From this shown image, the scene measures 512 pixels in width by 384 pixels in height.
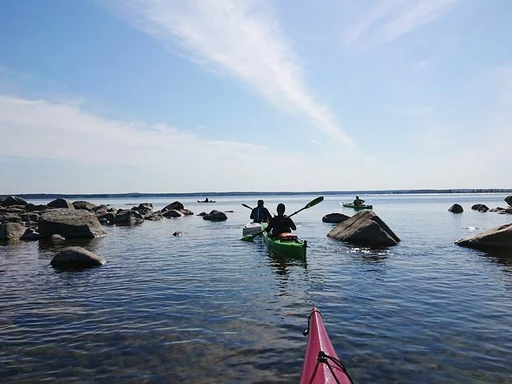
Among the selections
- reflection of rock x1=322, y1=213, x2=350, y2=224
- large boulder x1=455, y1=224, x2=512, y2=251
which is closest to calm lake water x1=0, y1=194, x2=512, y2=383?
large boulder x1=455, y1=224, x2=512, y2=251

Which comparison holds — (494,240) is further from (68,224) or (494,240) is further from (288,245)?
(68,224)

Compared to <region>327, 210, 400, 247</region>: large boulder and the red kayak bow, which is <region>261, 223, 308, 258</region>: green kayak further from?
the red kayak bow

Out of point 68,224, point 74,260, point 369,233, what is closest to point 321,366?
point 74,260

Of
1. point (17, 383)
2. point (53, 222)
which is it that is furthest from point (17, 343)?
point (53, 222)

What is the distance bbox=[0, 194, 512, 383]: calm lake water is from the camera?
6789 mm

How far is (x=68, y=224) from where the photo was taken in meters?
26.8

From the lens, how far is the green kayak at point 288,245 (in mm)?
17469

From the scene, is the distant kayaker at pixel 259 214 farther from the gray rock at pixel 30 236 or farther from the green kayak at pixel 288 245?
the gray rock at pixel 30 236

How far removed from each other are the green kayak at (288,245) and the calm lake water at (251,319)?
1.73 ft

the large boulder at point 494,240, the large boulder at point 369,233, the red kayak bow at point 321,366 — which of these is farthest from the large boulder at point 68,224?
the red kayak bow at point 321,366

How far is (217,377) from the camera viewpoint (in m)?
6.48

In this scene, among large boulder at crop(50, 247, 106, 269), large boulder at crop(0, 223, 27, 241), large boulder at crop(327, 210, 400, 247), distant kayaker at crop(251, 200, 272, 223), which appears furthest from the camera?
distant kayaker at crop(251, 200, 272, 223)

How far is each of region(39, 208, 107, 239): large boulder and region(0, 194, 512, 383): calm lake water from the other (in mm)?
8987

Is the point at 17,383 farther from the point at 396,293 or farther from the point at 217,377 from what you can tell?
the point at 396,293
